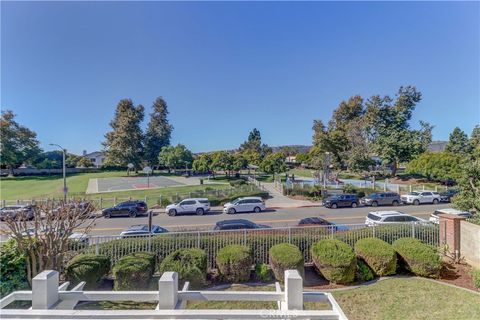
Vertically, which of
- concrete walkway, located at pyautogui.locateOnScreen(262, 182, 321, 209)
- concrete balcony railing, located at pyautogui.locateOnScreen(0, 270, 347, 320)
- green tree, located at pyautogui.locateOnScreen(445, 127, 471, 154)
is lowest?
concrete walkway, located at pyautogui.locateOnScreen(262, 182, 321, 209)

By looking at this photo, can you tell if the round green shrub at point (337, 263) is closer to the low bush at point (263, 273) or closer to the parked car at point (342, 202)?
the low bush at point (263, 273)

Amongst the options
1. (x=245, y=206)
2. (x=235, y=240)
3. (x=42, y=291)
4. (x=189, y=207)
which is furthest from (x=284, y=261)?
(x=189, y=207)

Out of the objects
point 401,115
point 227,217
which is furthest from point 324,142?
point 227,217

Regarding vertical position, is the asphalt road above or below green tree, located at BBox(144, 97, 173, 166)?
below

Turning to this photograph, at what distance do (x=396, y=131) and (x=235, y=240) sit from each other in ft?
162

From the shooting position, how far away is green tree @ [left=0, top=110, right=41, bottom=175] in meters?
62.3

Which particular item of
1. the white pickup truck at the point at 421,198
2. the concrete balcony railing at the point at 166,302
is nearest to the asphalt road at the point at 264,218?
the white pickup truck at the point at 421,198

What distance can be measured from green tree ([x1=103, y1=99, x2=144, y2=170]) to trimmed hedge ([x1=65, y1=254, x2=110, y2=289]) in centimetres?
5950

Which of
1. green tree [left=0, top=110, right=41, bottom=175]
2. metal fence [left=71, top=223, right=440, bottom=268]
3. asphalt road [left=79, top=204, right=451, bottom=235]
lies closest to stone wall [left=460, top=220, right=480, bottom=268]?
metal fence [left=71, top=223, right=440, bottom=268]

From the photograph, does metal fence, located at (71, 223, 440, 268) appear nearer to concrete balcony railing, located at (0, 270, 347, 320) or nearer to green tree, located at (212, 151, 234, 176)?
A: concrete balcony railing, located at (0, 270, 347, 320)

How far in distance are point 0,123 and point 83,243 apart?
7497cm

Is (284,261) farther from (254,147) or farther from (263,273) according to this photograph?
(254,147)

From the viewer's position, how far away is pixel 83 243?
9484mm

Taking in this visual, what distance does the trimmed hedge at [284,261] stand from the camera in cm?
816
